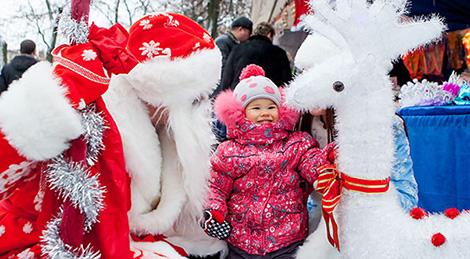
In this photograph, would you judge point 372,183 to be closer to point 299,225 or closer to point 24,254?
point 299,225

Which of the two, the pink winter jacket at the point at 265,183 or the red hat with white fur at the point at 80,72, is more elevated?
the red hat with white fur at the point at 80,72

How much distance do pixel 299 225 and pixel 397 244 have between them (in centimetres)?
55

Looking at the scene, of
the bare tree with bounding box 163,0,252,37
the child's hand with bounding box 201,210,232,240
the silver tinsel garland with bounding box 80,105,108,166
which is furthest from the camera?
the bare tree with bounding box 163,0,252,37

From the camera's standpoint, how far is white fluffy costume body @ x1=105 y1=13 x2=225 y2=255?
1.66 m

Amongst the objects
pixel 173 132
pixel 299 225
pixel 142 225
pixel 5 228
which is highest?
pixel 173 132

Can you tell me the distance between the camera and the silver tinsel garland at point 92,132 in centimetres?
134

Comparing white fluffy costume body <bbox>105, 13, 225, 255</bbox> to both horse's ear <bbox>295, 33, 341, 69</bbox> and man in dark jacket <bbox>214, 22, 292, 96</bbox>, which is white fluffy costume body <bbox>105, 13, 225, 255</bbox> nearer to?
horse's ear <bbox>295, 33, 341, 69</bbox>

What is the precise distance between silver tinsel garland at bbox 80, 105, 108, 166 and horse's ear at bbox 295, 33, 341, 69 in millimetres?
1119

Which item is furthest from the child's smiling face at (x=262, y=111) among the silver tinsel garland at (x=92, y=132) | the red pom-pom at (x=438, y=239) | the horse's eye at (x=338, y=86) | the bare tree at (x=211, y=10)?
the bare tree at (x=211, y=10)

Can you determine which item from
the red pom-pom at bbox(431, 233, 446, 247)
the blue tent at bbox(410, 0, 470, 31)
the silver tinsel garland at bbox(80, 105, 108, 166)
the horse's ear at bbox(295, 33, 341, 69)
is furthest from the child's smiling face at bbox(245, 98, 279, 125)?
the blue tent at bbox(410, 0, 470, 31)

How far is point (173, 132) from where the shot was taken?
5.82 ft

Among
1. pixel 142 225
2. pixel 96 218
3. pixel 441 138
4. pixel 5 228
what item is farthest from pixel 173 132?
pixel 441 138

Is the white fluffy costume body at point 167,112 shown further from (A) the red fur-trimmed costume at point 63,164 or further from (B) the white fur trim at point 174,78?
(A) the red fur-trimmed costume at point 63,164

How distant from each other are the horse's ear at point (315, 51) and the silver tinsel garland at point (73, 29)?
3.62 feet
